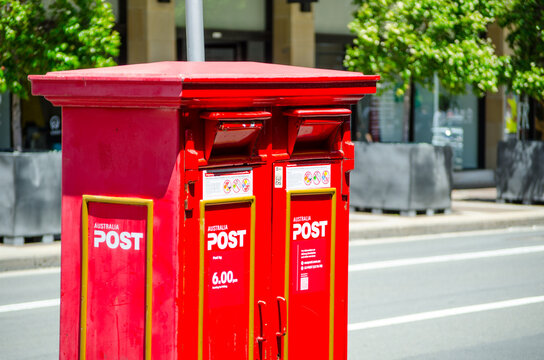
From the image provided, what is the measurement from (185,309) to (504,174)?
14.6 meters

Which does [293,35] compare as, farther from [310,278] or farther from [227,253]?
[227,253]

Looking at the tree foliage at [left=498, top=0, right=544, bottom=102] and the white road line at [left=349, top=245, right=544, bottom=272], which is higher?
the tree foliage at [left=498, top=0, right=544, bottom=102]

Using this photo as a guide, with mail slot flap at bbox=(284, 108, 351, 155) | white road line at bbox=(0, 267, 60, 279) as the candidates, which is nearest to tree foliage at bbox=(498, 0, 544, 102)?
white road line at bbox=(0, 267, 60, 279)

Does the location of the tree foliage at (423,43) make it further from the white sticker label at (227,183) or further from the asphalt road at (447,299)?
the white sticker label at (227,183)

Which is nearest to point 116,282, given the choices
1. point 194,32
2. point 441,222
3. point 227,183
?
point 227,183

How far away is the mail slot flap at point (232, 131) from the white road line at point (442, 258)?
22.1ft

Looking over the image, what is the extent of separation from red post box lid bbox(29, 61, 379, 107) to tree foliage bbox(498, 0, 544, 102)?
12689mm

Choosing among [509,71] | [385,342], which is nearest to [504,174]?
[509,71]

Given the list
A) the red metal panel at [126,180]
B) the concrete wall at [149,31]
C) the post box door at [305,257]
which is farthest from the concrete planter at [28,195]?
the post box door at [305,257]

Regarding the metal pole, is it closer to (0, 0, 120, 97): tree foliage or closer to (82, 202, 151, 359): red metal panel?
(0, 0, 120, 97): tree foliage

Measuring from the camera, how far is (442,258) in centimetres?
1234

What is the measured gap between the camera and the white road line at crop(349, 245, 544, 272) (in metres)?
11.7

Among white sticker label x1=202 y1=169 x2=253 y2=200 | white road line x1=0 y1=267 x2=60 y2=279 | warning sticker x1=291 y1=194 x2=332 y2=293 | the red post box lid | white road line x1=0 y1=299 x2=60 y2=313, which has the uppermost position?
the red post box lid

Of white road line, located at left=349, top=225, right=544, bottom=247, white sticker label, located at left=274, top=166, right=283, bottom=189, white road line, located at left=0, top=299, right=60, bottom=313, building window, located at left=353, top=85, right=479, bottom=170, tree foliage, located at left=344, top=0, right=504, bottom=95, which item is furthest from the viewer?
building window, located at left=353, top=85, right=479, bottom=170
